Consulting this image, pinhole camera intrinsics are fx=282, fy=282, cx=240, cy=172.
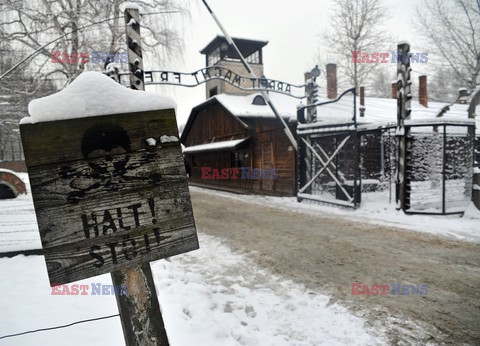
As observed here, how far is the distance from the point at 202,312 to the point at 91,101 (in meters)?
2.37

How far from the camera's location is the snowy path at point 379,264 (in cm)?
271

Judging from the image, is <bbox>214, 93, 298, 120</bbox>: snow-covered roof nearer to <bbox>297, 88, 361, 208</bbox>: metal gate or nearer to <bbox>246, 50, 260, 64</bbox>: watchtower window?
<bbox>297, 88, 361, 208</bbox>: metal gate

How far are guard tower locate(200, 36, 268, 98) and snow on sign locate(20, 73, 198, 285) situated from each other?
60.2ft

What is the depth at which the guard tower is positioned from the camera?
19.1 meters

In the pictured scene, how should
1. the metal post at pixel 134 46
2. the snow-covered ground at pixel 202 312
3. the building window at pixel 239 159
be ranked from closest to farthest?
1. the snow-covered ground at pixel 202 312
2. the metal post at pixel 134 46
3. the building window at pixel 239 159

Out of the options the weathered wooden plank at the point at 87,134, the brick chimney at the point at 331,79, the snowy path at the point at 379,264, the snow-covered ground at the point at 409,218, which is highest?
the brick chimney at the point at 331,79

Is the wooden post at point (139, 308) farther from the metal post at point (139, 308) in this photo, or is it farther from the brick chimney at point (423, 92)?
the brick chimney at point (423, 92)

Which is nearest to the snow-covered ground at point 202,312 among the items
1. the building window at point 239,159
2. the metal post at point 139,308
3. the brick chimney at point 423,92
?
the metal post at point 139,308

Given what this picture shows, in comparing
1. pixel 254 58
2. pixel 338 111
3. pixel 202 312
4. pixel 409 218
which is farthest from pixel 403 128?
pixel 254 58

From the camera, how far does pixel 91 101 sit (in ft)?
3.98

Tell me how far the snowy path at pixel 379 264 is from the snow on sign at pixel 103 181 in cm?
238

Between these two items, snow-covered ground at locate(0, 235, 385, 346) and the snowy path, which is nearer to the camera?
snow-covered ground at locate(0, 235, 385, 346)

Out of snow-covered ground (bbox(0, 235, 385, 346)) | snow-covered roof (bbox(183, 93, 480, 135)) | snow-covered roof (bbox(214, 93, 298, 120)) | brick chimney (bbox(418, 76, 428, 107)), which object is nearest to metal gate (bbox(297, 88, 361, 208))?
snow-covered roof (bbox(183, 93, 480, 135))

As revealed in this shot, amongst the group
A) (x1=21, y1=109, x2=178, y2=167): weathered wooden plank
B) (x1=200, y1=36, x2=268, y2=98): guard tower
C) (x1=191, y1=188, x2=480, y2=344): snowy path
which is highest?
(x1=200, y1=36, x2=268, y2=98): guard tower
